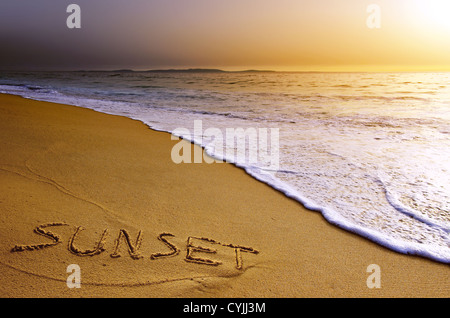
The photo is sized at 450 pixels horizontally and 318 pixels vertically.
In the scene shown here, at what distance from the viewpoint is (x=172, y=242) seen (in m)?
2.37

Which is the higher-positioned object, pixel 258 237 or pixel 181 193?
pixel 181 193

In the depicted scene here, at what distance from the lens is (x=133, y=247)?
89.4 inches

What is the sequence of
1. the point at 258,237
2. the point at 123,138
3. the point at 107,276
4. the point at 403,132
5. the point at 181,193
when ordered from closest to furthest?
the point at 107,276 < the point at 258,237 < the point at 181,193 < the point at 123,138 < the point at 403,132

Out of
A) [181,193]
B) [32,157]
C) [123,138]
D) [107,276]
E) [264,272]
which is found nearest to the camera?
[107,276]

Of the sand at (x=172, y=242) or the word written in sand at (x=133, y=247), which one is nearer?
the sand at (x=172, y=242)

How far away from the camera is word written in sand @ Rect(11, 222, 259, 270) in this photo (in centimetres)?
216

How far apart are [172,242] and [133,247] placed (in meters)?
0.29

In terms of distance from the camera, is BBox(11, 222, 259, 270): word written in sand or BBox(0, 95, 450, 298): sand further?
BBox(11, 222, 259, 270): word written in sand

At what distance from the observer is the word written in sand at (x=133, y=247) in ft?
7.08

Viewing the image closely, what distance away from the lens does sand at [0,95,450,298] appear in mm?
1936

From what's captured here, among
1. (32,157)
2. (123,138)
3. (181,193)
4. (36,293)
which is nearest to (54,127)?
(123,138)

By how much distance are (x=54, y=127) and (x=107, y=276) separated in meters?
4.95

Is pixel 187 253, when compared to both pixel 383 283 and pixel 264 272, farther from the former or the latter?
pixel 383 283

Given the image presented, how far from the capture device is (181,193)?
332cm
